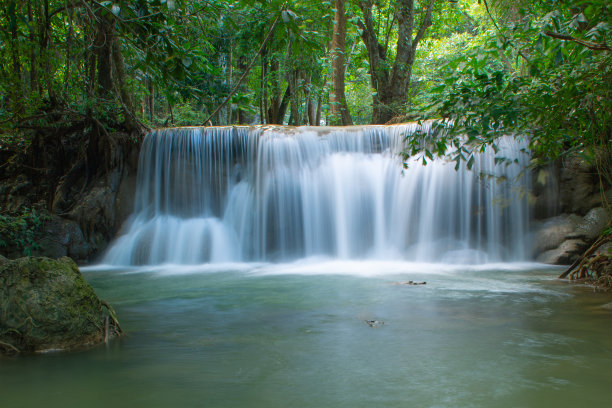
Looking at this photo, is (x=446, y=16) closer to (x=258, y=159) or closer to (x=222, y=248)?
(x=258, y=159)

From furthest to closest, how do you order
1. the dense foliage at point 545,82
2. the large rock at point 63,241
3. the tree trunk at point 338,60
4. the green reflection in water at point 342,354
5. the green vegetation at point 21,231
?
the tree trunk at point 338,60 < the large rock at point 63,241 < the green vegetation at point 21,231 < the dense foliage at point 545,82 < the green reflection in water at point 342,354

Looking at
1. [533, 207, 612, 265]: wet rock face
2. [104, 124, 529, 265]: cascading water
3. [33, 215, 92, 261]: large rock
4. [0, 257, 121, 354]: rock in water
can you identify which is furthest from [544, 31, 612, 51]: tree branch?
[33, 215, 92, 261]: large rock

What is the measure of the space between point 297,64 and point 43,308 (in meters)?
12.9

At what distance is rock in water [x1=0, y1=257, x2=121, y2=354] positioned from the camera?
3818mm

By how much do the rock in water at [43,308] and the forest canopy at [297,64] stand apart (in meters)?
1.63

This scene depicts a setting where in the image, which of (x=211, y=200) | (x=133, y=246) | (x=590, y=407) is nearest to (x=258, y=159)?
(x=211, y=200)

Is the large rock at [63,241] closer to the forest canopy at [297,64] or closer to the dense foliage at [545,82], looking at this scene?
the forest canopy at [297,64]

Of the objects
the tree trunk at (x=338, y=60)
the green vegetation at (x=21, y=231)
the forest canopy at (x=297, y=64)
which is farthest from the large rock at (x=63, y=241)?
the tree trunk at (x=338, y=60)

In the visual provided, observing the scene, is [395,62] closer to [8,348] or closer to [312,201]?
[312,201]

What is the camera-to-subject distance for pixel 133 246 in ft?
37.2

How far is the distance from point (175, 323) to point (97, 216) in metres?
7.57

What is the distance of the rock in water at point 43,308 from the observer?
12.5 feet

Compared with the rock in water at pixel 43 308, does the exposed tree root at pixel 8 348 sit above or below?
below

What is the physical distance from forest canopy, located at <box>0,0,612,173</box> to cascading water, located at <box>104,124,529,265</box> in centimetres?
95
